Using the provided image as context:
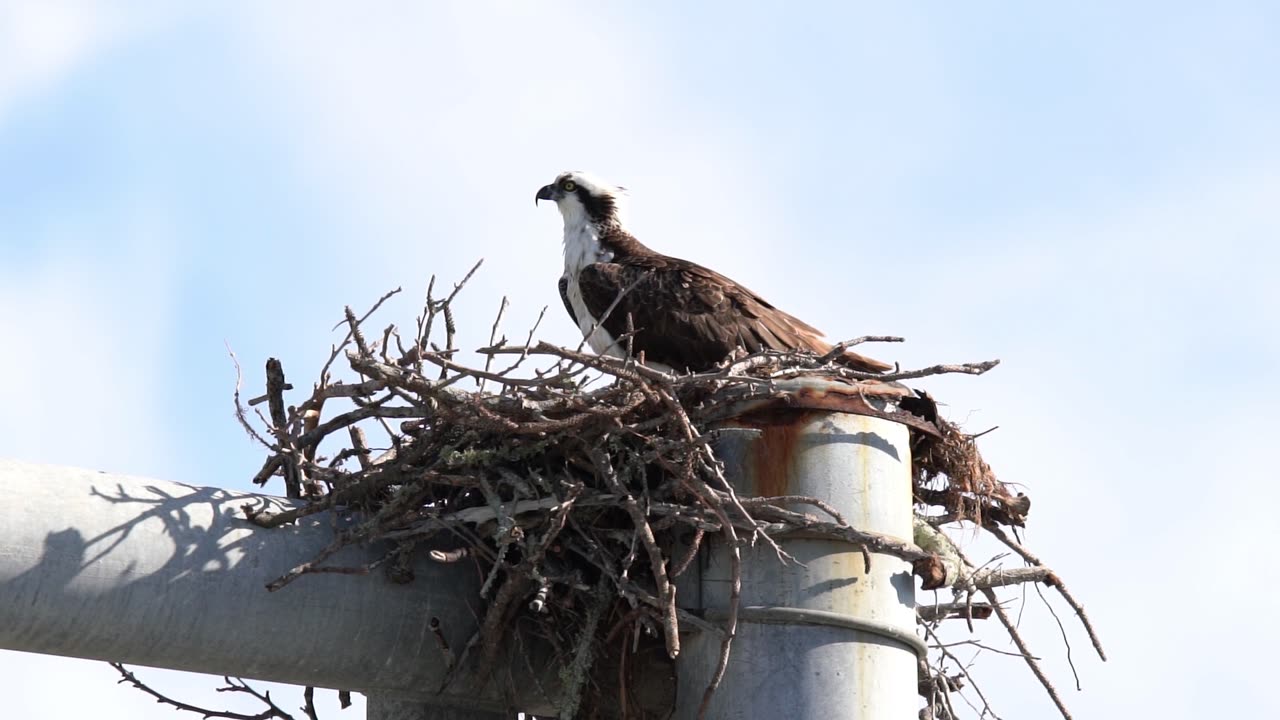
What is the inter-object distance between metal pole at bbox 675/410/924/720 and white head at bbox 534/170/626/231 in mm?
3559

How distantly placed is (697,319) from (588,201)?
1670 millimetres

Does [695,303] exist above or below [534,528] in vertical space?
above

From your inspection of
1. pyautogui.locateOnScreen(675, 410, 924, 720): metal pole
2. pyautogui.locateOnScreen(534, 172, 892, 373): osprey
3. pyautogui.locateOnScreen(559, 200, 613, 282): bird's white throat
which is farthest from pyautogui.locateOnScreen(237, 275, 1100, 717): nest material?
pyautogui.locateOnScreen(559, 200, 613, 282): bird's white throat

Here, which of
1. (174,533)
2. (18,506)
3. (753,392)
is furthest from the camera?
(753,392)

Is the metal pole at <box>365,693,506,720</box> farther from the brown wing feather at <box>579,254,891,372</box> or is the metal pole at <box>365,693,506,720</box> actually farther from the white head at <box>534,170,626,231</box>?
the white head at <box>534,170,626,231</box>

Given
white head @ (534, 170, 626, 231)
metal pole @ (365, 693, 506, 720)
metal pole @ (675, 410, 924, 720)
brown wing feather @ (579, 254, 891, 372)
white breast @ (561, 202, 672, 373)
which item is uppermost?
white head @ (534, 170, 626, 231)

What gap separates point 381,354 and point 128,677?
1484 millimetres

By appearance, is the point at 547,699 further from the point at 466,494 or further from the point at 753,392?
the point at 753,392

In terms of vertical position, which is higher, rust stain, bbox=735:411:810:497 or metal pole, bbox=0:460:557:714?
rust stain, bbox=735:411:810:497

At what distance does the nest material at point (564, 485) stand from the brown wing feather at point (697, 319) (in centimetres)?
156

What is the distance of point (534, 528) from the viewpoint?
5.58 m

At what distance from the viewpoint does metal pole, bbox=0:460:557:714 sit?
4371 mm

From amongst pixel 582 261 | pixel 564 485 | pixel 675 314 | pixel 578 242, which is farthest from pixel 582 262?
pixel 564 485

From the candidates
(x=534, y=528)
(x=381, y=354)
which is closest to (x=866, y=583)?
(x=534, y=528)
